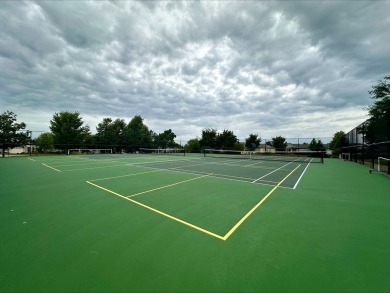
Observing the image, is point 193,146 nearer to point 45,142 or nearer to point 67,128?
point 67,128

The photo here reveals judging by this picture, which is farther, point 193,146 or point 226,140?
point 193,146

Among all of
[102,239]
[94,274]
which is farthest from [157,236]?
[94,274]

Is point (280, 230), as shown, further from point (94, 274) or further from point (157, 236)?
point (94, 274)

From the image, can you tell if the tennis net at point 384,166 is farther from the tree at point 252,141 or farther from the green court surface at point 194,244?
the tree at point 252,141

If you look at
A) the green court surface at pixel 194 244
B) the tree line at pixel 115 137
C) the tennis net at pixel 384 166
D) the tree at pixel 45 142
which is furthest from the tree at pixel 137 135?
the tennis net at pixel 384 166

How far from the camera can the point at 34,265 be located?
2.56m

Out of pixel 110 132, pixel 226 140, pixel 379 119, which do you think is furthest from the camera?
pixel 110 132

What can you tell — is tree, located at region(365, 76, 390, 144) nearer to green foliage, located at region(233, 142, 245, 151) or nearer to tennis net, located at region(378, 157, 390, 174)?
tennis net, located at region(378, 157, 390, 174)

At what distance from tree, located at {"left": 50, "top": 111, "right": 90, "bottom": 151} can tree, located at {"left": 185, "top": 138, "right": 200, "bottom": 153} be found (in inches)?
977

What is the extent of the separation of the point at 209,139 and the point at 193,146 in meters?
4.93

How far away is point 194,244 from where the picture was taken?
3150 millimetres

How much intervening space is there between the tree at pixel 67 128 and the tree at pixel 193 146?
24.8 metres

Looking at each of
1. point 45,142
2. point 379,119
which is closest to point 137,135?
point 45,142

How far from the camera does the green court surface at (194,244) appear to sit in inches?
89.7
